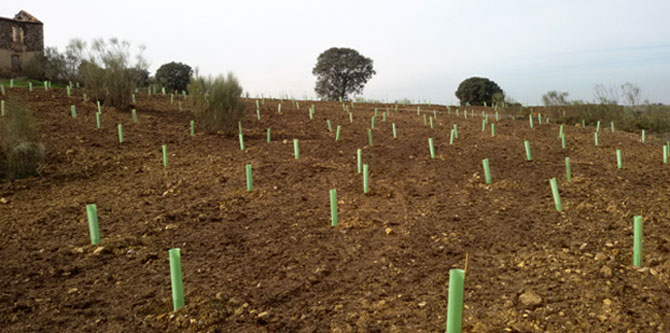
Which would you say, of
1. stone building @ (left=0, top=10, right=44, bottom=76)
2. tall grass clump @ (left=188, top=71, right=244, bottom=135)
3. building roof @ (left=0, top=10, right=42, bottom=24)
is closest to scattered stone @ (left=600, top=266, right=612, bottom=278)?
tall grass clump @ (left=188, top=71, right=244, bottom=135)

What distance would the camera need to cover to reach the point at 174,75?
998 inches

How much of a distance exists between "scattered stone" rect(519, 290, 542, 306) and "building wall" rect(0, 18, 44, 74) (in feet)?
91.9

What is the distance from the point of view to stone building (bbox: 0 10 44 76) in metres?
24.4


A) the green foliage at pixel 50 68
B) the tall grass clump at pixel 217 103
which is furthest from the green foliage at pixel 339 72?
the tall grass clump at pixel 217 103

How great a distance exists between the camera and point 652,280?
266cm

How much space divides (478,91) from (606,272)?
22148 mm

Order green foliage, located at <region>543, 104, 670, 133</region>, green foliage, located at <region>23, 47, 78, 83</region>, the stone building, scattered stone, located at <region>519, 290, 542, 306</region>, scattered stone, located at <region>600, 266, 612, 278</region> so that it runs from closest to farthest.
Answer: scattered stone, located at <region>519, 290, 542, 306</region> < scattered stone, located at <region>600, 266, 612, 278</region> < green foliage, located at <region>543, 104, 670, 133</region> < green foliage, located at <region>23, 47, 78, 83</region> < the stone building

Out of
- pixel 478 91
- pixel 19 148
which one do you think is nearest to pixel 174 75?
pixel 478 91

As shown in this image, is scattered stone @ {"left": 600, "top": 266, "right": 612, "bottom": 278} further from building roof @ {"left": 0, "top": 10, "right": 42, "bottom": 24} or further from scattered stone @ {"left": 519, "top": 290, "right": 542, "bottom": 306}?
building roof @ {"left": 0, "top": 10, "right": 42, "bottom": 24}

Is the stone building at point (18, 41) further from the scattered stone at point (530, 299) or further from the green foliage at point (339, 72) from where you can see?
the scattered stone at point (530, 299)

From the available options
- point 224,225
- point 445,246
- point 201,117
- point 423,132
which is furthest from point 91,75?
point 445,246

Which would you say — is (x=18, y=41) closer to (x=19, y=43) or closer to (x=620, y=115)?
(x=19, y=43)

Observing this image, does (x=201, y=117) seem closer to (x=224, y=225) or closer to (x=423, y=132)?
(x=423, y=132)

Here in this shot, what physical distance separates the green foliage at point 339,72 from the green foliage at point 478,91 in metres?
8.45
